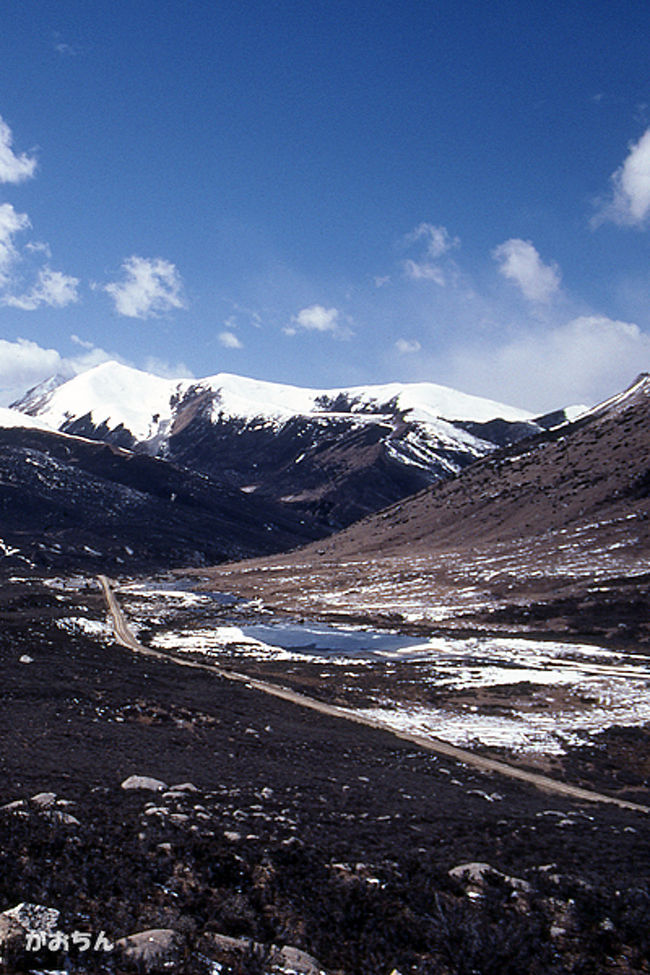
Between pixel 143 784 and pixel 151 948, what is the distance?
29.5ft

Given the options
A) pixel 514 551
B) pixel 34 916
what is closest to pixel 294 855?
pixel 34 916

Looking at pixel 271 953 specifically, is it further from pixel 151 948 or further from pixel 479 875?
pixel 479 875

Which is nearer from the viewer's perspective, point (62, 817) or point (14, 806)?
point (62, 817)

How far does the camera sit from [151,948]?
907cm

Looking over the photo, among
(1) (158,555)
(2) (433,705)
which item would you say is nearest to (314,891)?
(2) (433,705)

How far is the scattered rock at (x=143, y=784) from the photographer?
56.6ft

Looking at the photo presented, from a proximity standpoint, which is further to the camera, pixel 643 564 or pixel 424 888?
pixel 643 564

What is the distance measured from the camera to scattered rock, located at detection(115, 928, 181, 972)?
8812 mm

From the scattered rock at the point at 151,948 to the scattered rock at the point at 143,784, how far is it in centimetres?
810

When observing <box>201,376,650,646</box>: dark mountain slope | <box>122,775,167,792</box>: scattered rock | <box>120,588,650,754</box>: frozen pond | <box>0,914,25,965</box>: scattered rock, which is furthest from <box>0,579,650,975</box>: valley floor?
<box>201,376,650,646</box>: dark mountain slope

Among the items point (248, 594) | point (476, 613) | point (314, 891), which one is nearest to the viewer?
point (314, 891)

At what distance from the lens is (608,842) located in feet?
58.6

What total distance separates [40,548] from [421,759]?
506 feet

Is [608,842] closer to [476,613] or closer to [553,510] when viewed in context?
[476,613]
